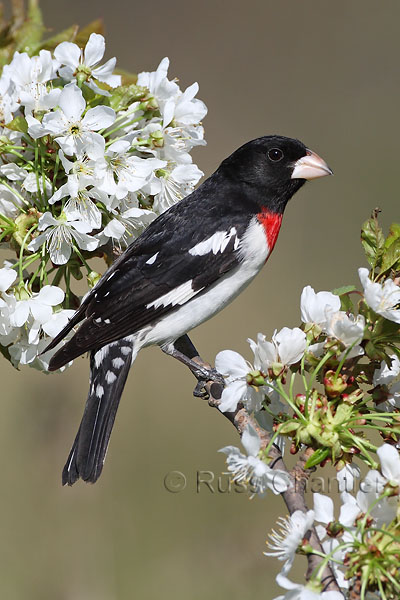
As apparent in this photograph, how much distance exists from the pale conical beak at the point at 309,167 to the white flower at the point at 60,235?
1.22 meters

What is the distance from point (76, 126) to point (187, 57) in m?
5.65

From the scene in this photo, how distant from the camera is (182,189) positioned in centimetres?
264

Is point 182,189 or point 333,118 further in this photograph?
point 333,118

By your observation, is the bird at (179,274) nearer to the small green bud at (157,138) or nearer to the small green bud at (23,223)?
the small green bud at (23,223)

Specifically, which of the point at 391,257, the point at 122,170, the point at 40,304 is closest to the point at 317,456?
the point at 391,257

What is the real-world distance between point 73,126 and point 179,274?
2.87 feet

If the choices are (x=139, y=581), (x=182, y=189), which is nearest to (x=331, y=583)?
(x=182, y=189)

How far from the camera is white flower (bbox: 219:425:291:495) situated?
1.57 meters

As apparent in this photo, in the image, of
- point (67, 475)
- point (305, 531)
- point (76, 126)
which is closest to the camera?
point (305, 531)

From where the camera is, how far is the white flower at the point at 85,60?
2.28m

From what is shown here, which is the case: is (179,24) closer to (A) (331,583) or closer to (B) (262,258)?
(B) (262,258)

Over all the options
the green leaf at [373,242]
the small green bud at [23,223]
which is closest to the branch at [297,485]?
the green leaf at [373,242]

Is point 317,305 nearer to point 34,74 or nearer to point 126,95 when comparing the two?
point 126,95

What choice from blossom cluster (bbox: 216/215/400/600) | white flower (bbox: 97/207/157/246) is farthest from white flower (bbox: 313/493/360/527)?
white flower (bbox: 97/207/157/246)
